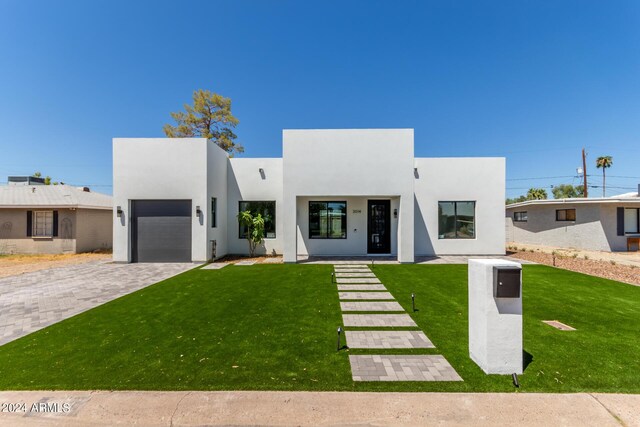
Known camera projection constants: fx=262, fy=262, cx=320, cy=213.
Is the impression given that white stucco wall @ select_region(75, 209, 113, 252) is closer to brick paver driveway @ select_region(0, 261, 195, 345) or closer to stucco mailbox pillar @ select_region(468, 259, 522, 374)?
brick paver driveway @ select_region(0, 261, 195, 345)

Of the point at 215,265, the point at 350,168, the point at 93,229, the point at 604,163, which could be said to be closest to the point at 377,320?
the point at 350,168

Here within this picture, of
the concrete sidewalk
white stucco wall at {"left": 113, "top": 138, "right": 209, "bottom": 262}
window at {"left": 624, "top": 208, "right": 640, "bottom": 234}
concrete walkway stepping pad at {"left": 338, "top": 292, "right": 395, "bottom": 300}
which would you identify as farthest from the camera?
window at {"left": 624, "top": 208, "right": 640, "bottom": 234}

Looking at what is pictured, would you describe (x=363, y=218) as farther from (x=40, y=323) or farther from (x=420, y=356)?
(x=40, y=323)

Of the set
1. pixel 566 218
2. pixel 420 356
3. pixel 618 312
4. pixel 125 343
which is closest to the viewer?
pixel 420 356

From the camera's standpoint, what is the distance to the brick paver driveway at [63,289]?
5051mm

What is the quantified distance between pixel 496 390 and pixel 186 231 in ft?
36.9

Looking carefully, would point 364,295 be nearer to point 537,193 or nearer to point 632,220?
point 632,220

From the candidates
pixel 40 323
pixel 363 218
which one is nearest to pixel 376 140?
pixel 363 218

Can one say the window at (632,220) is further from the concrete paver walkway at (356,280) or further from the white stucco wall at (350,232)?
the concrete paver walkway at (356,280)

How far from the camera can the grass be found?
2963 millimetres

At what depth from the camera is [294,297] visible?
629 cm

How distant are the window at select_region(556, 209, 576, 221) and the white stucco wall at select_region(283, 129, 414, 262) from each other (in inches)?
531

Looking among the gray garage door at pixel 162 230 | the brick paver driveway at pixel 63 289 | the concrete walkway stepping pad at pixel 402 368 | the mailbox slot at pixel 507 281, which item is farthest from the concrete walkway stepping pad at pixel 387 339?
the gray garage door at pixel 162 230

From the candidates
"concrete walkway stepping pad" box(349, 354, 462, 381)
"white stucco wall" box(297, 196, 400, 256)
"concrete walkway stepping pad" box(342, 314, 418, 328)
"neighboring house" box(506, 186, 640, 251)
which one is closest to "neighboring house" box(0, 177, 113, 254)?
"white stucco wall" box(297, 196, 400, 256)
